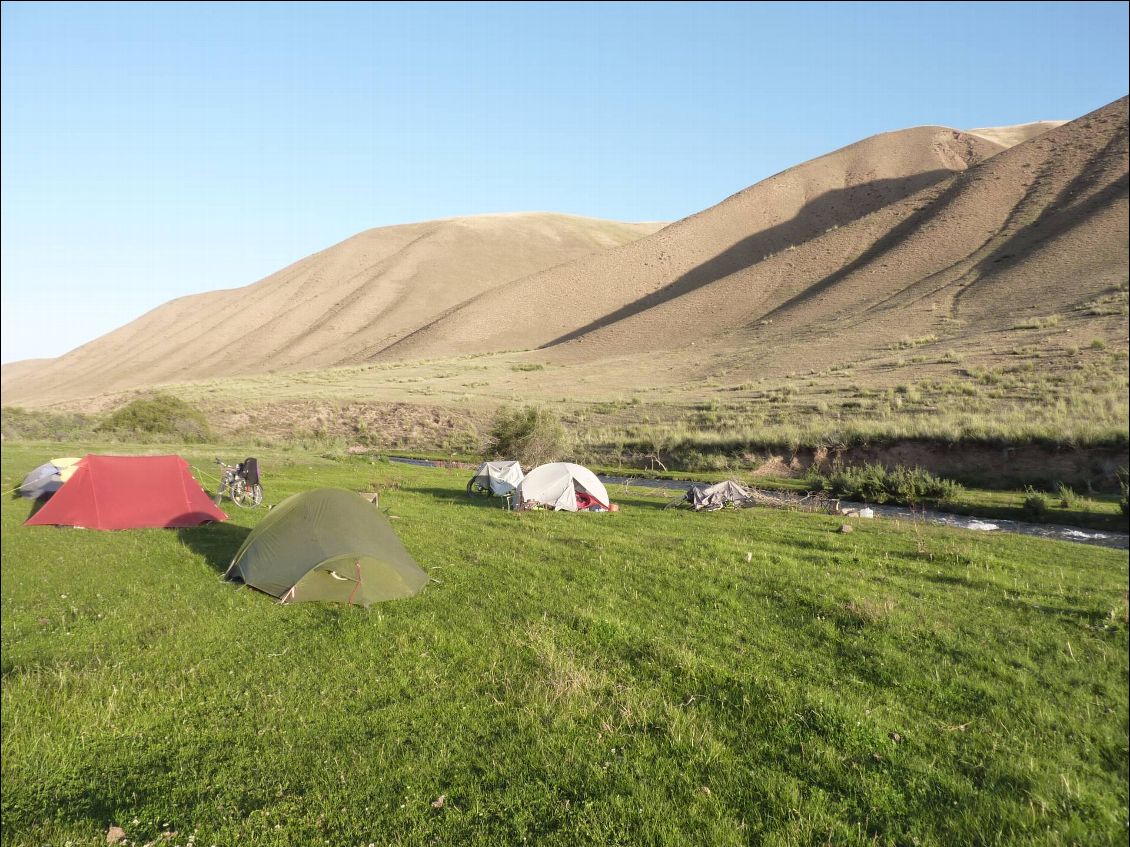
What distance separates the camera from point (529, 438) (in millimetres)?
35188

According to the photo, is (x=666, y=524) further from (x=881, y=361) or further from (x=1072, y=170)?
(x=1072, y=170)

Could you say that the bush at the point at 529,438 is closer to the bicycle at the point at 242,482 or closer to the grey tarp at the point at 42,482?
the bicycle at the point at 242,482

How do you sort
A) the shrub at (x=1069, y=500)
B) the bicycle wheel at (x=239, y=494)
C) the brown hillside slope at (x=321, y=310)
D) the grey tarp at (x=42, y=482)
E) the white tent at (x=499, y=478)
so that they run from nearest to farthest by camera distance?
the grey tarp at (x=42, y=482), the shrub at (x=1069, y=500), the bicycle wheel at (x=239, y=494), the white tent at (x=499, y=478), the brown hillside slope at (x=321, y=310)

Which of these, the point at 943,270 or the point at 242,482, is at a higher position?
the point at 943,270

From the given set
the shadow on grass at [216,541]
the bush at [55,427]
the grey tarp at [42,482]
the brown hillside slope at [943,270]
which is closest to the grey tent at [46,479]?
the grey tarp at [42,482]

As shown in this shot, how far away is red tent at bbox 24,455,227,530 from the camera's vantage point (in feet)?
49.7

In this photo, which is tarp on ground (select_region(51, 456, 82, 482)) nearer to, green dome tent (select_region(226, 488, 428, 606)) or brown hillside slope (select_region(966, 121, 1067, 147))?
green dome tent (select_region(226, 488, 428, 606))

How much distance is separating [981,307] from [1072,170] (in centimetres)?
3648

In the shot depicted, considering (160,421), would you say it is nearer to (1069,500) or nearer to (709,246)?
(1069,500)

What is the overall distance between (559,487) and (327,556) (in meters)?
11.0

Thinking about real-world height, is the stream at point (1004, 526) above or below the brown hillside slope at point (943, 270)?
below

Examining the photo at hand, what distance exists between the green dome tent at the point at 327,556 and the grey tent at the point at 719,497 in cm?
1200

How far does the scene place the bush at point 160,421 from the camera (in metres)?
43.1

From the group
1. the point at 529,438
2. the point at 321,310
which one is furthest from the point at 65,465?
the point at 321,310
